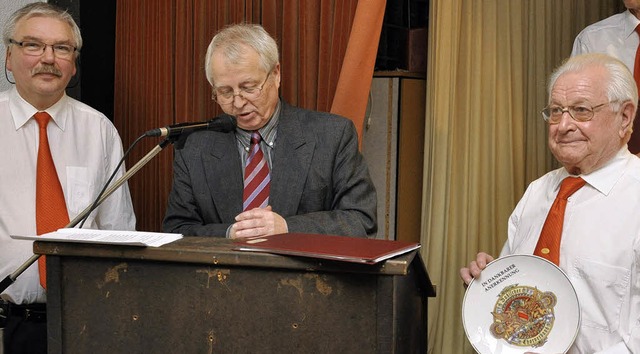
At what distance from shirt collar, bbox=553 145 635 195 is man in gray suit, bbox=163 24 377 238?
0.71 m

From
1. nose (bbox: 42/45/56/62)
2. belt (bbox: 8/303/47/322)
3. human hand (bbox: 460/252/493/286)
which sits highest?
nose (bbox: 42/45/56/62)

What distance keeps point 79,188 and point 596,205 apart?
5.52 ft

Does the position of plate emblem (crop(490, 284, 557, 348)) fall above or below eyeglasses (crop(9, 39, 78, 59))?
below

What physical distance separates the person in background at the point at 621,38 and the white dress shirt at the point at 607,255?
3.12 feet

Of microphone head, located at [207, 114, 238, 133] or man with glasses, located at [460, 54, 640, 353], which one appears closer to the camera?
man with glasses, located at [460, 54, 640, 353]

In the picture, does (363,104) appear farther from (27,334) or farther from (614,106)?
(27,334)

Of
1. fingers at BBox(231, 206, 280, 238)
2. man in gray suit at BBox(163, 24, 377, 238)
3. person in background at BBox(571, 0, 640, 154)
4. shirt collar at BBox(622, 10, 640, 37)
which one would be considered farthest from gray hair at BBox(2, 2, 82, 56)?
shirt collar at BBox(622, 10, 640, 37)

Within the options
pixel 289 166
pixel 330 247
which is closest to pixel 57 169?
pixel 289 166

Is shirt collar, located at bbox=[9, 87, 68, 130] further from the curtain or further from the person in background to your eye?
the person in background

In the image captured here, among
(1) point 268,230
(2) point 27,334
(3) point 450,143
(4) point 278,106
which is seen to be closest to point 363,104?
(4) point 278,106

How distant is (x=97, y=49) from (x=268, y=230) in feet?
6.50

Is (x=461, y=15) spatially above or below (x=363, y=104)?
above

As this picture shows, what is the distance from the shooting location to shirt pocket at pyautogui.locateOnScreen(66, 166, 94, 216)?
2.88 meters

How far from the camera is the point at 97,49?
12.9 ft
